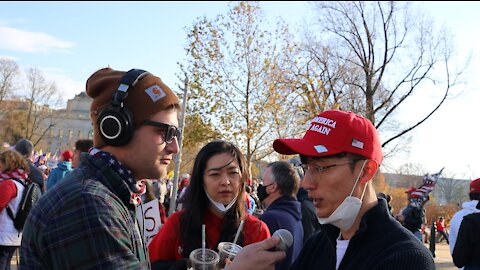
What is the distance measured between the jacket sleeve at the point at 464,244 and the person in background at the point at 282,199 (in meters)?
1.95

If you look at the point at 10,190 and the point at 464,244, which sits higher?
the point at 10,190

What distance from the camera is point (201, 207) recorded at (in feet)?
12.8

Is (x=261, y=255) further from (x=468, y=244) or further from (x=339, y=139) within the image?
(x=468, y=244)

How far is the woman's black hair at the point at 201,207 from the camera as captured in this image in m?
3.60

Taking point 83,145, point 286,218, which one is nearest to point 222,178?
point 286,218

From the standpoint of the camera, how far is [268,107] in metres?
22.6

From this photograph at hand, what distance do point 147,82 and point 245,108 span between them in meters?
20.1

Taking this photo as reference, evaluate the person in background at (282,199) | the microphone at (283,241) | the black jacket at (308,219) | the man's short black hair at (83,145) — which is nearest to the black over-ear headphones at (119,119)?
the microphone at (283,241)

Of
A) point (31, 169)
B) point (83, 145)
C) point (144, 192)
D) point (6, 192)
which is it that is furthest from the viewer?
point (31, 169)

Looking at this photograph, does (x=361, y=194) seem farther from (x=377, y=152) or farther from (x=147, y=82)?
(x=147, y=82)

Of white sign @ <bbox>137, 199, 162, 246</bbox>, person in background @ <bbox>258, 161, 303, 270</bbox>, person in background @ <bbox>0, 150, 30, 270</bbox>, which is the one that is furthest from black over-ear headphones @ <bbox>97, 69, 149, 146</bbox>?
person in background @ <bbox>0, 150, 30, 270</bbox>

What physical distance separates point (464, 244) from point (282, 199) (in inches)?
87.9

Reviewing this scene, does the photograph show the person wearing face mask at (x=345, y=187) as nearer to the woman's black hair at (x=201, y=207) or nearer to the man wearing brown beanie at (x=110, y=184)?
the man wearing brown beanie at (x=110, y=184)

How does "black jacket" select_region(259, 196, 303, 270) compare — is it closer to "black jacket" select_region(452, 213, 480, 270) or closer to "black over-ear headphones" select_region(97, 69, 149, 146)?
"black jacket" select_region(452, 213, 480, 270)
